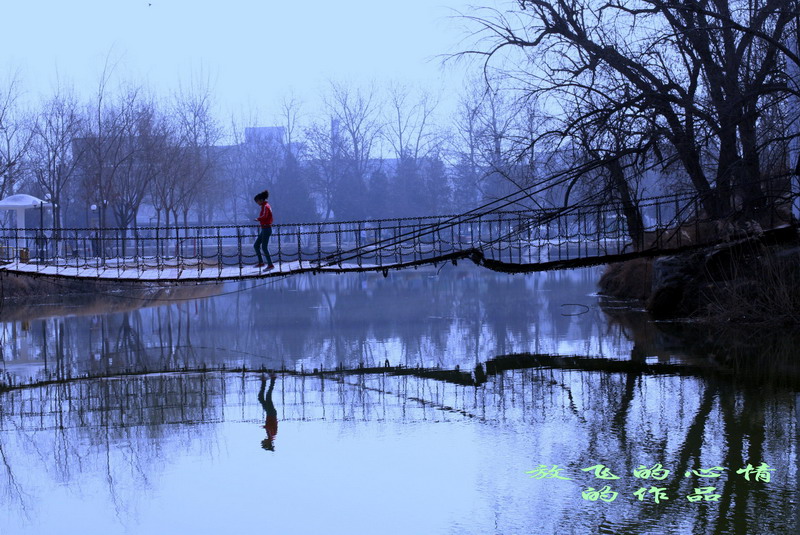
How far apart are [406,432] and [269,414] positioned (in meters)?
1.71

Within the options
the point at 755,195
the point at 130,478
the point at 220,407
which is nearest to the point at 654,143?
the point at 755,195

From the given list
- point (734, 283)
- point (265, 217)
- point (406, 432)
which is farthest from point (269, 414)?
point (734, 283)

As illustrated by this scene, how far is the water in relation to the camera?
607 cm

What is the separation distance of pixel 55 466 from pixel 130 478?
32.1 inches

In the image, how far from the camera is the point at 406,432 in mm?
8320

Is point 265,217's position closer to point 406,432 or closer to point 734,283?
point 406,432

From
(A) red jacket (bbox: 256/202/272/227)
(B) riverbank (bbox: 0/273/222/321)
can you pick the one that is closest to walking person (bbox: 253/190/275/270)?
(A) red jacket (bbox: 256/202/272/227)

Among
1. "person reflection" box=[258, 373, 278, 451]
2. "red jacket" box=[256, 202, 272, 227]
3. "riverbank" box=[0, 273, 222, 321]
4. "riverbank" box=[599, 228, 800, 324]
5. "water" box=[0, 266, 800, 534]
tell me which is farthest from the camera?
"riverbank" box=[0, 273, 222, 321]

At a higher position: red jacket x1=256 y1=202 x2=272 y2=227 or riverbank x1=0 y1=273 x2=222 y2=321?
red jacket x1=256 y1=202 x2=272 y2=227

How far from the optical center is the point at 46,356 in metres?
13.9

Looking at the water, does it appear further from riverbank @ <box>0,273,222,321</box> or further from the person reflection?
riverbank @ <box>0,273,222,321</box>

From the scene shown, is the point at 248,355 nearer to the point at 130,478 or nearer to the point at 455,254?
the point at 455,254

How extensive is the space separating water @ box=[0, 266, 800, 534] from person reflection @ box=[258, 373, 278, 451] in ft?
0.14

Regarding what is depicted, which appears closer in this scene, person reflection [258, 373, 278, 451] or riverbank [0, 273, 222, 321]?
person reflection [258, 373, 278, 451]
